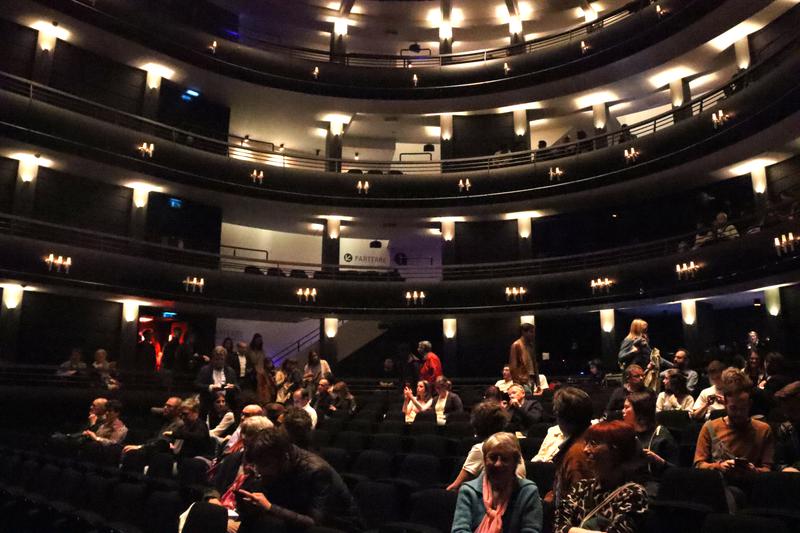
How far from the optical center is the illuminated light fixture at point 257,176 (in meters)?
19.0

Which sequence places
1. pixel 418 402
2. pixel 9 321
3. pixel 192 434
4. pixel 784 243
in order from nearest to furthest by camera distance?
pixel 192 434
pixel 418 402
pixel 784 243
pixel 9 321

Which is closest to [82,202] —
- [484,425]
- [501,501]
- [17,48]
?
[17,48]

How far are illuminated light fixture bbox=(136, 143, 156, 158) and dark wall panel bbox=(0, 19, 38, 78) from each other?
121 inches

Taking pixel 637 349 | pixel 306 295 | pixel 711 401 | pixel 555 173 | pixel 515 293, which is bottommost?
pixel 711 401

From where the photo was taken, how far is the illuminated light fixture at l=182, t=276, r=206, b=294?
669 inches

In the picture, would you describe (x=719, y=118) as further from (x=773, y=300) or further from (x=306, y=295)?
(x=306, y=295)

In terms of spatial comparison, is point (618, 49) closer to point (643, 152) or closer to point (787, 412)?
point (643, 152)

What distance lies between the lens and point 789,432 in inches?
178

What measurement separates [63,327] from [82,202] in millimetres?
3313

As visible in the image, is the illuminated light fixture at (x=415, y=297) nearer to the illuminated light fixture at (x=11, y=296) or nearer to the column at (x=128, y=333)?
the column at (x=128, y=333)

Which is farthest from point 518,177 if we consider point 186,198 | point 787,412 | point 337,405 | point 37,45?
point 787,412

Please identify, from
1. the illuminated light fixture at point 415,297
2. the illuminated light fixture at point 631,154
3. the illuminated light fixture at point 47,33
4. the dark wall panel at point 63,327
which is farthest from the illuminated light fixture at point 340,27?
the dark wall panel at point 63,327

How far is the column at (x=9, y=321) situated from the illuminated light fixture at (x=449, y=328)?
11269 mm

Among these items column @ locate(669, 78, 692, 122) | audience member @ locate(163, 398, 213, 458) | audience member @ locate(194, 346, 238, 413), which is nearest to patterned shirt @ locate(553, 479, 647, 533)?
audience member @ locate(163, 398, 213, 458)
